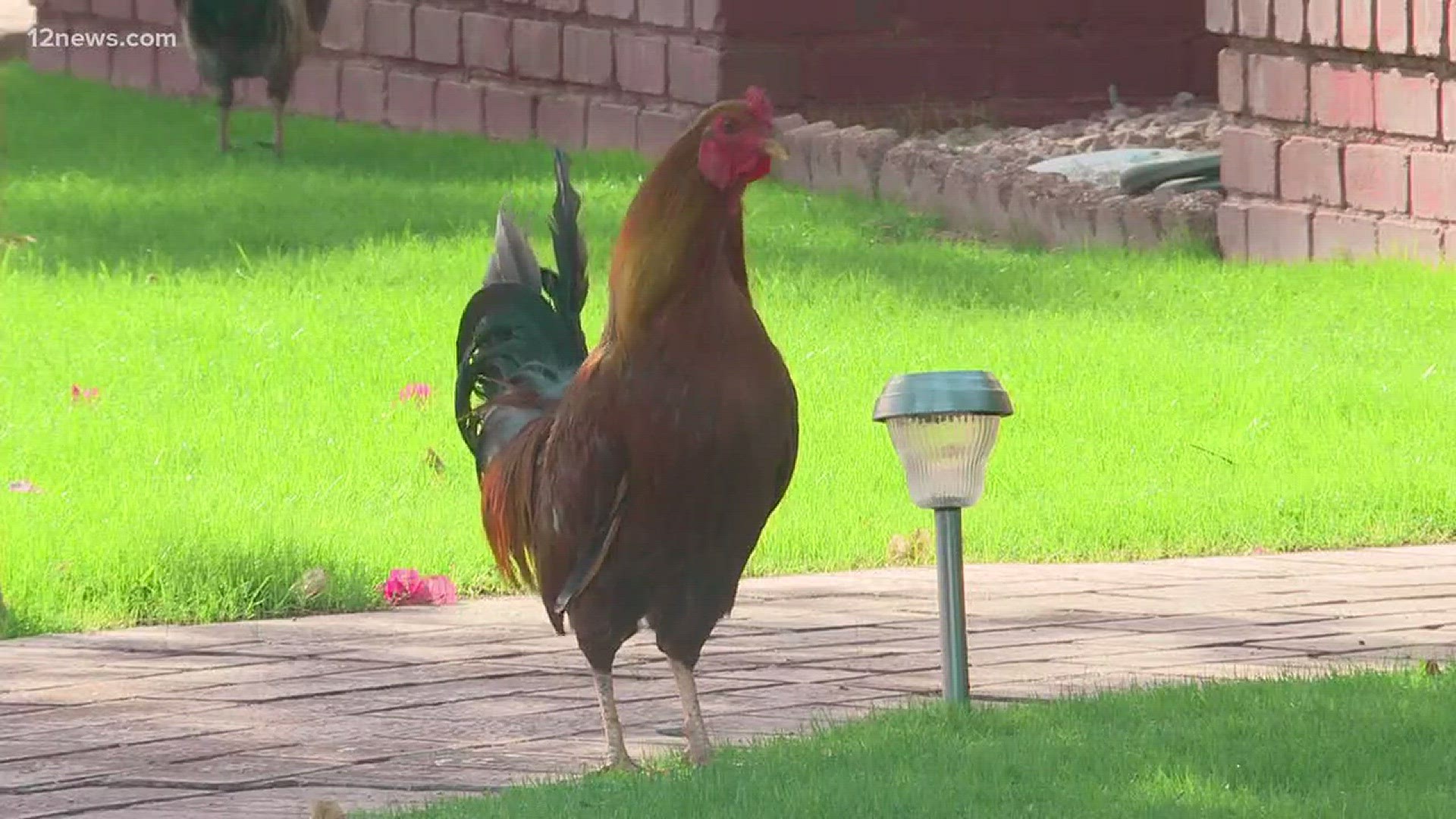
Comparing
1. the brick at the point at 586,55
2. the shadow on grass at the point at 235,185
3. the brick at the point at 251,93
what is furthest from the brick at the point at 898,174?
the brick at the point at 251,93

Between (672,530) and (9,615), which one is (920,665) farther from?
(9,615)

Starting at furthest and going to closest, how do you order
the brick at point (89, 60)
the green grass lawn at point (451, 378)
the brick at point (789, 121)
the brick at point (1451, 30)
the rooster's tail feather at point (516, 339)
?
the brick at point (89, 60) < the brick at point (789, 121) < the brick at point (1451, 30) < the green grass lawn at point (451, 378) < the rooster's tail feather at point (516, 339)

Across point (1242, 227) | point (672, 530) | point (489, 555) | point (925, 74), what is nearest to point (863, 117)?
A: point (925, 74)

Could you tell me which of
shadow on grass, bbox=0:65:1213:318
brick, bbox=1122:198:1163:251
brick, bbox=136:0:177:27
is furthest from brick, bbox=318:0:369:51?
brick, bbox=1122:198:1163:251

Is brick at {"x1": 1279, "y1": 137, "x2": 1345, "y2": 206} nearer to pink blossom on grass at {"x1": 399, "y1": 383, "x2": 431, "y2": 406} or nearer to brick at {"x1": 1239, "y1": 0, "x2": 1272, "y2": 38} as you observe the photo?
brick at {"x1": 1239, "y1": 0, "x2": 1272, "y2": 38}


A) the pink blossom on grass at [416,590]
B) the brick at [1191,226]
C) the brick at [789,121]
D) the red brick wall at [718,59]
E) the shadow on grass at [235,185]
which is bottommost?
the brick at [1191,226]

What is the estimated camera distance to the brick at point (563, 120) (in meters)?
18.4

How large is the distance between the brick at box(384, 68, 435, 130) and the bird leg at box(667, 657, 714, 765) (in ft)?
46.1

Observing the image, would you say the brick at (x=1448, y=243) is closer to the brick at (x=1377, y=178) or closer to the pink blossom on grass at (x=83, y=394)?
the brick at (x=1377, y=178)

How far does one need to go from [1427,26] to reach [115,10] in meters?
12.5

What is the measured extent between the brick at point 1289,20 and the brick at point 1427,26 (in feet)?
2.59

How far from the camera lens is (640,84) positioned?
17.8m

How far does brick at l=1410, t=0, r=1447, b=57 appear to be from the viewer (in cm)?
1345

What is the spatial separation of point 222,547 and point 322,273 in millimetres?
5509
